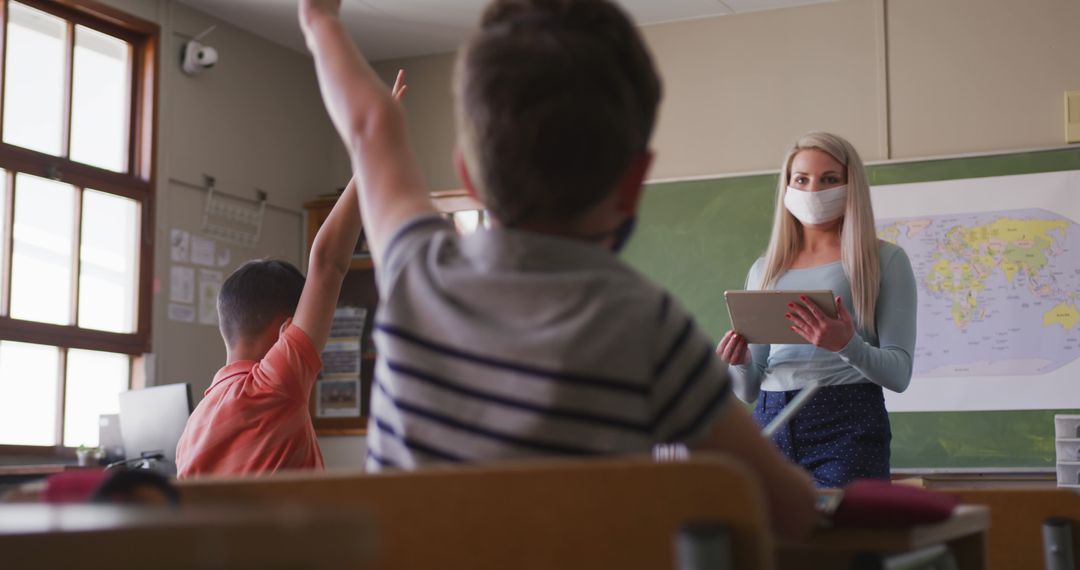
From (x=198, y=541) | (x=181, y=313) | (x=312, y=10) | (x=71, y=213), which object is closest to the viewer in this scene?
(x=198, y=541)

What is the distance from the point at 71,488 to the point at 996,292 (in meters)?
4.69

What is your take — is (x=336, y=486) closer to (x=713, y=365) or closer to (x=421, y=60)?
(x=713, y=365)

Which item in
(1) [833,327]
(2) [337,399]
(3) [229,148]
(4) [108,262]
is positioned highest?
(3) [229,148]

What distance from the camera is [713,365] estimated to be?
0.89m

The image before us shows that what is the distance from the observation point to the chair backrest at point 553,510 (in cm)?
74

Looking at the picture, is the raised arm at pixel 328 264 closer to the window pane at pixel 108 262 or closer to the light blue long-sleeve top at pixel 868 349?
the light blue long-sleeve top at pixel 868 349

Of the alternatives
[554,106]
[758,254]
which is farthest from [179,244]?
[554,106]

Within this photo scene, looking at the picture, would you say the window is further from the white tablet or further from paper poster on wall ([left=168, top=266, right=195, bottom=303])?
the white tablet

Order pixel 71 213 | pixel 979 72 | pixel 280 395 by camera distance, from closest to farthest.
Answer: pixel 280 395 → pixel 71 213 → pixel 979 72

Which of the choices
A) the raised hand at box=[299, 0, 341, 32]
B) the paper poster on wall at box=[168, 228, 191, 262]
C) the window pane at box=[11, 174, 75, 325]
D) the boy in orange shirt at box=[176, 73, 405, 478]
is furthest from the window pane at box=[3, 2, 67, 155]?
the raised hand at box=[299, 0, 341, 32]

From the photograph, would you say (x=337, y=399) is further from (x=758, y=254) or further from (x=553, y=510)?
(x=553, y=510)

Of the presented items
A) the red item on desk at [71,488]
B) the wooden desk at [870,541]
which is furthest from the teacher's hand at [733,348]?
the red item on desk at [71,488]

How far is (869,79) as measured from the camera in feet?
17.6

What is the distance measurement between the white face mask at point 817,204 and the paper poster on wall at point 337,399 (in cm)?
374
